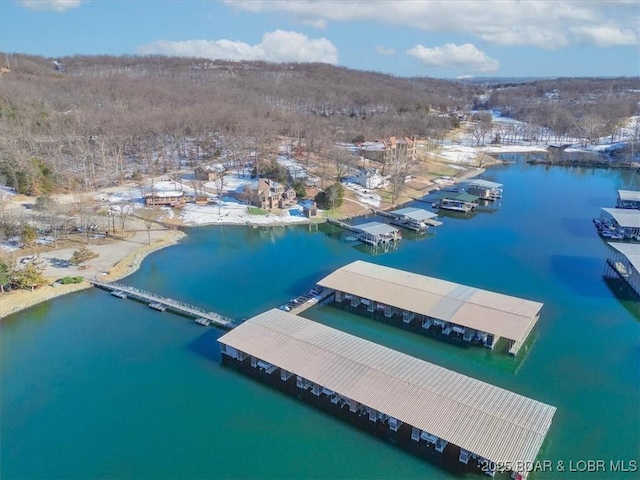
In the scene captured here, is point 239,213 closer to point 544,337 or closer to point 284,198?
point 284,198

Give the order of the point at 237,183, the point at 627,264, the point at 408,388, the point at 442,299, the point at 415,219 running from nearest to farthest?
the point at 408,388
the point at 442,299
the point at 627,264
the point at 415,219
the point at 237,183

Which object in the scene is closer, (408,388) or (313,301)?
(408,388)

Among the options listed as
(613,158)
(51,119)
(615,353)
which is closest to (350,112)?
(613,158)

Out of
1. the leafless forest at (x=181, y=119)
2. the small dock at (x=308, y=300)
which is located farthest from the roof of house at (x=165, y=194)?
the small dock at (x=308, y=300)

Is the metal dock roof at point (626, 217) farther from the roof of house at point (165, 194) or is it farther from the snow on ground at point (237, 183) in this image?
the roof of house at point (165, 194)

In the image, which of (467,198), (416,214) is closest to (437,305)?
(416,214)

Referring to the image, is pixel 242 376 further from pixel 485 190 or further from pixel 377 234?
pixel 485 190
